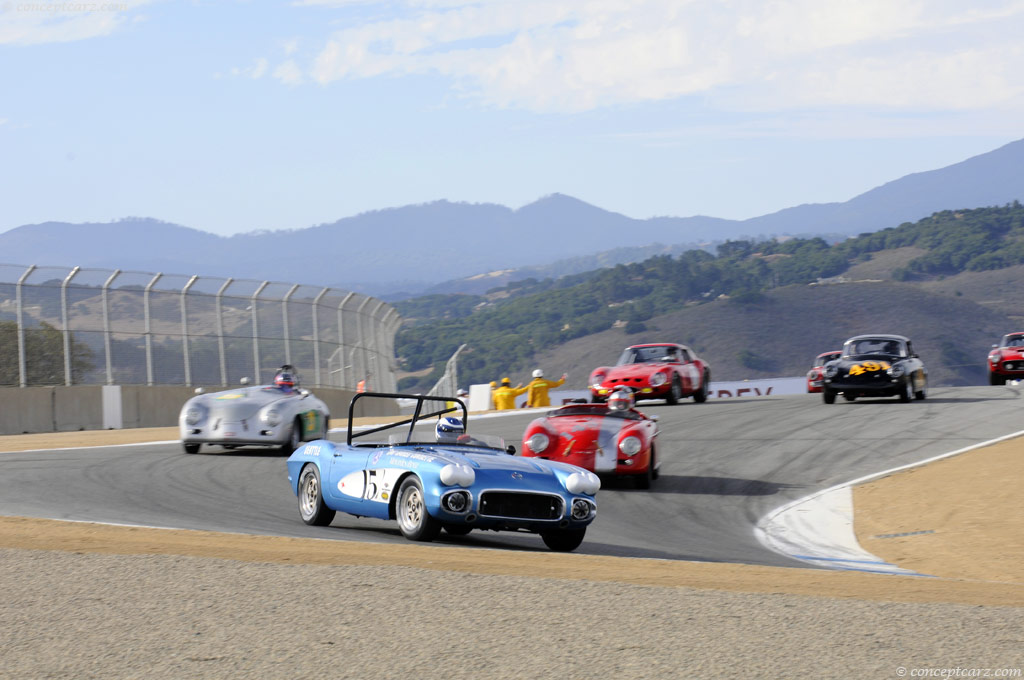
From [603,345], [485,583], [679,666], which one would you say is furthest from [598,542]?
[603,345]

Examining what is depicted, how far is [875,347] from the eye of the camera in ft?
83.5

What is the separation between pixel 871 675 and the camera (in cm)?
500

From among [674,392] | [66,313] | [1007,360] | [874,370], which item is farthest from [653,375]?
[66,313]

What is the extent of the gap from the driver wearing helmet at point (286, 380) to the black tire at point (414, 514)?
303 inches

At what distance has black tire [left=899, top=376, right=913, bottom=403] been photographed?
25.1 metres

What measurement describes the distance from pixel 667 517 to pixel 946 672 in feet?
26.7

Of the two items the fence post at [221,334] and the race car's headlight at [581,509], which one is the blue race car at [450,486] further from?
the fence post at [221,334]

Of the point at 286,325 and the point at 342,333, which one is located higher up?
the point at 286,325

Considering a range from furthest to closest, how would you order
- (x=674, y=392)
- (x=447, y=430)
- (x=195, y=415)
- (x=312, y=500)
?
(x=674, y=392) < (x=195, y=415) < (x=312, y=500) < (x=447, y=430)

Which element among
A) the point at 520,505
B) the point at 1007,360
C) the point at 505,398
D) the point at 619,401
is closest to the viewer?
the point at 520,505

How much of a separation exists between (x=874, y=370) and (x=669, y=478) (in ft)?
32.4

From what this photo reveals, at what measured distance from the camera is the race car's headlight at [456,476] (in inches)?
358

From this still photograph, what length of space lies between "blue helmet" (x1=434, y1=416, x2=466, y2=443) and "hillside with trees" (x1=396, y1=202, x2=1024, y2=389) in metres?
99.6

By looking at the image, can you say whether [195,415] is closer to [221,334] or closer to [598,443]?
[598,443]
